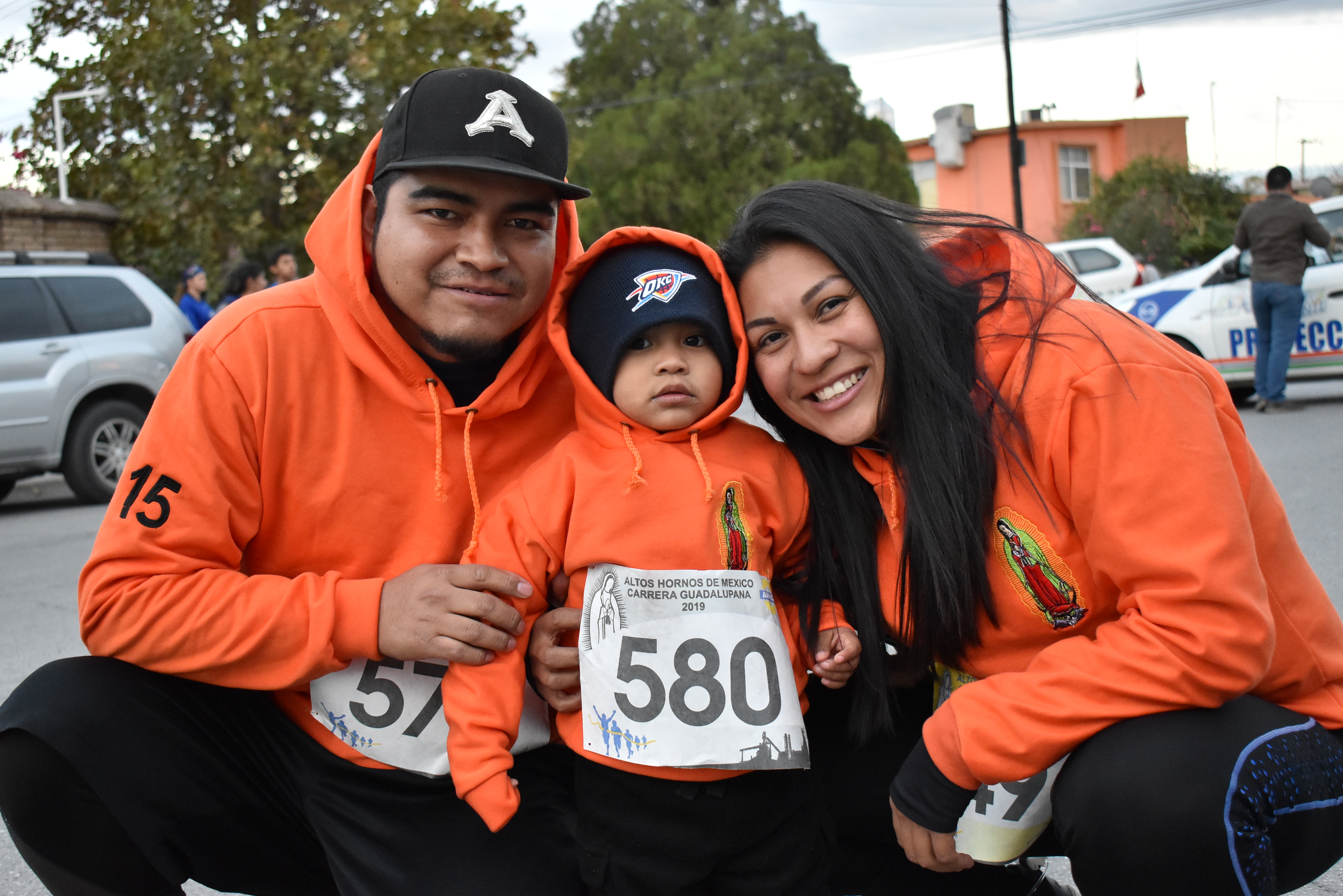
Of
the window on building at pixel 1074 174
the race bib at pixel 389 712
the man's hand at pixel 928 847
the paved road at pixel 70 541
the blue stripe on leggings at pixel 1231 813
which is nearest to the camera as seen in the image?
the blue stripe on leggings at pixel 1231 813

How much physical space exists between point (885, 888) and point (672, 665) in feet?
2.56

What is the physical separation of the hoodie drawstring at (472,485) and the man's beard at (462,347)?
0.40 feet

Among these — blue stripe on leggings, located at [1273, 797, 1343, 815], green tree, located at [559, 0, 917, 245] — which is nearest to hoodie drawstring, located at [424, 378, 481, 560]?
blue stripe on leggings, located at [1273, 797, 1343, 815]

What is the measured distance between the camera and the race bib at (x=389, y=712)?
6.81ft

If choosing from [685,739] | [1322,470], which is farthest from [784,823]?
[1322,470]

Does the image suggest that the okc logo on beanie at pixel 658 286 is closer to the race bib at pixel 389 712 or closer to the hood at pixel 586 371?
the hood at pixel 586 371

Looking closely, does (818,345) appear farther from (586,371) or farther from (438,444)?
(438,444)

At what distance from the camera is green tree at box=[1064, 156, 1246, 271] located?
2423 cm

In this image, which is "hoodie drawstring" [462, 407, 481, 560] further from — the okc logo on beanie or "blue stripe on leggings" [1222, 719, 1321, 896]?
"blue stripe on leggings" [1222, 719, 1321, 896]

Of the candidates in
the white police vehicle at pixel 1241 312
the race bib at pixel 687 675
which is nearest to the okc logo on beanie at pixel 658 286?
the race bib at pixel 687 675

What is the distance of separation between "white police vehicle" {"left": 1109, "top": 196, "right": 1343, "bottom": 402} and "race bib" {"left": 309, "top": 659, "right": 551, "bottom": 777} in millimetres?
8972

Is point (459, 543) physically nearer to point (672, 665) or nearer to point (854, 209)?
point (672, 665)

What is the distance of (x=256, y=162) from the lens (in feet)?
45.8

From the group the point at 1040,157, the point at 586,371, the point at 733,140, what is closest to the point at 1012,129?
the point at 733,140
